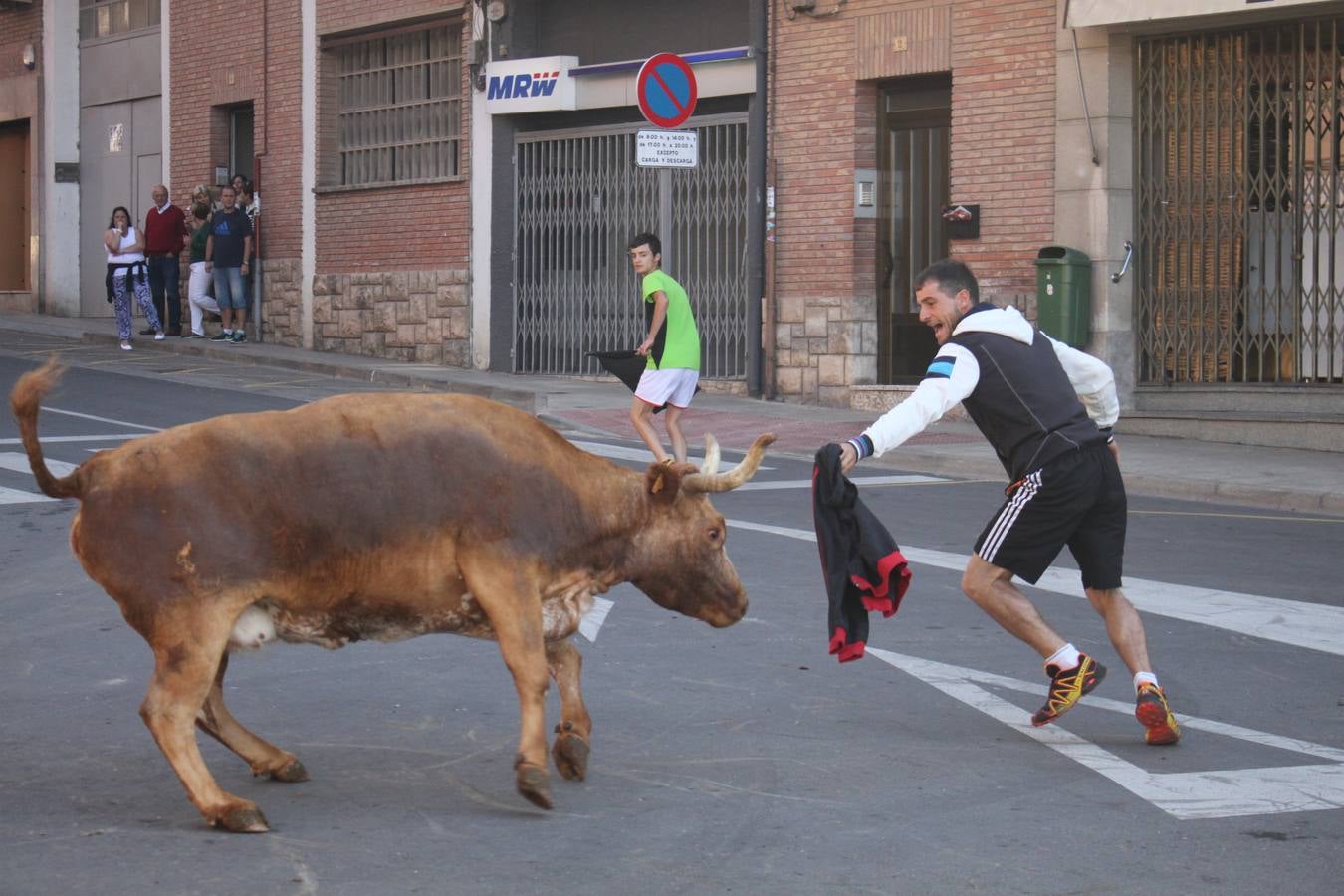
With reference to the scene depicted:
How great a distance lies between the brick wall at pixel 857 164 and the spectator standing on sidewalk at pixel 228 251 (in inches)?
322

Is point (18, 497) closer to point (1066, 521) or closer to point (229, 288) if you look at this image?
point (1066, 521)

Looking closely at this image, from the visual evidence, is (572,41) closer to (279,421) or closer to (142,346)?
(142,346)

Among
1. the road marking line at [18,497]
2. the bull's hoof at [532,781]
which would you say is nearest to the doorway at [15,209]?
the road marking line at [18,497]

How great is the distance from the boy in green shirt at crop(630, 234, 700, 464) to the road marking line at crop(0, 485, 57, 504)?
4.35 metres

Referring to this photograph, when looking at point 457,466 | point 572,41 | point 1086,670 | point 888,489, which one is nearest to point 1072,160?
point 888,489

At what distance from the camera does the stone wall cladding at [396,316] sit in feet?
75.9

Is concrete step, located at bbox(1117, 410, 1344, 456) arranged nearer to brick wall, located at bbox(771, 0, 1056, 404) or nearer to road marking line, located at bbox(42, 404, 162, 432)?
brick wall, located at bbox(771, 0, 1056, 404)

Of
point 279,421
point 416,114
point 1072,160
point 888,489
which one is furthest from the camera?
point 416,114

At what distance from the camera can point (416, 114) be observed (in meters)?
24.0

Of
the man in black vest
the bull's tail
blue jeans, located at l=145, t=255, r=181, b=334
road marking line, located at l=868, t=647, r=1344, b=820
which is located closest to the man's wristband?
the man in black vest

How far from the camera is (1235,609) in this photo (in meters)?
8.59

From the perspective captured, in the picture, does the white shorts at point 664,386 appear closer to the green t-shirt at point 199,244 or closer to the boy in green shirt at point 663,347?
the boy in green shirt at point 663,347

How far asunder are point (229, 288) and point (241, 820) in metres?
20.6

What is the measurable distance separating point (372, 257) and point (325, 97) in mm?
2437
